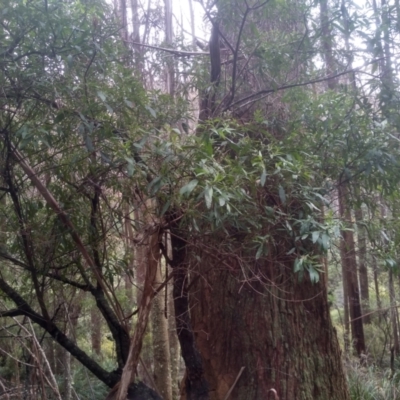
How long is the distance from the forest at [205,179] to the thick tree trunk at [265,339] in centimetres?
1

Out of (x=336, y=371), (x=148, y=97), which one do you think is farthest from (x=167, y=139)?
(x=336, y=371)

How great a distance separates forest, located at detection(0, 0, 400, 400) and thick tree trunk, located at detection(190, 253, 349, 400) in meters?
0.01

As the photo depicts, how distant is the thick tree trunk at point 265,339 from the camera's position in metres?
4.54

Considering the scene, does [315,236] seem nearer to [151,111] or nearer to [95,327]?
[151,111]

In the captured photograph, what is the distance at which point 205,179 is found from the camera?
9.81ft

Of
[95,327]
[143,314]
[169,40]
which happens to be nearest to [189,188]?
[143,314]

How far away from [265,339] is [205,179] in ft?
→ 7.14

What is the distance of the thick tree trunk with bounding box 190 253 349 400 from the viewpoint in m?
4.54

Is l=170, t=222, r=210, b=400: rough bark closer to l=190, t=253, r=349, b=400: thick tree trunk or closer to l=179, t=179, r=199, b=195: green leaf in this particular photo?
l=190, t=253, r=349, b=400: thick tree trunk

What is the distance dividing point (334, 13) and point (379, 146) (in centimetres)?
109

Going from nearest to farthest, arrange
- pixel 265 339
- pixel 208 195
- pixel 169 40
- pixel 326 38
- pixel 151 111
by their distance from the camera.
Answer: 1. pixel 208 195
2. pixel 151 111
3. pixel 326 38
4. pixel 265 339
5. pixel 169 40

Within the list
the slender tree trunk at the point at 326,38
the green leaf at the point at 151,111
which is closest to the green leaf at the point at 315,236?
the green leaf at the point at 151,111

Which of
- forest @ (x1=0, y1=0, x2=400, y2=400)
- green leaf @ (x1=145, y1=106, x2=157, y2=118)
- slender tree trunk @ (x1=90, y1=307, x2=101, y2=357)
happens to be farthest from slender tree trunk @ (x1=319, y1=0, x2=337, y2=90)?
slender tree trunk @ (x1=90, y1=307, x2=101, y2=357)

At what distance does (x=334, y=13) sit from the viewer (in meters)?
4.04
